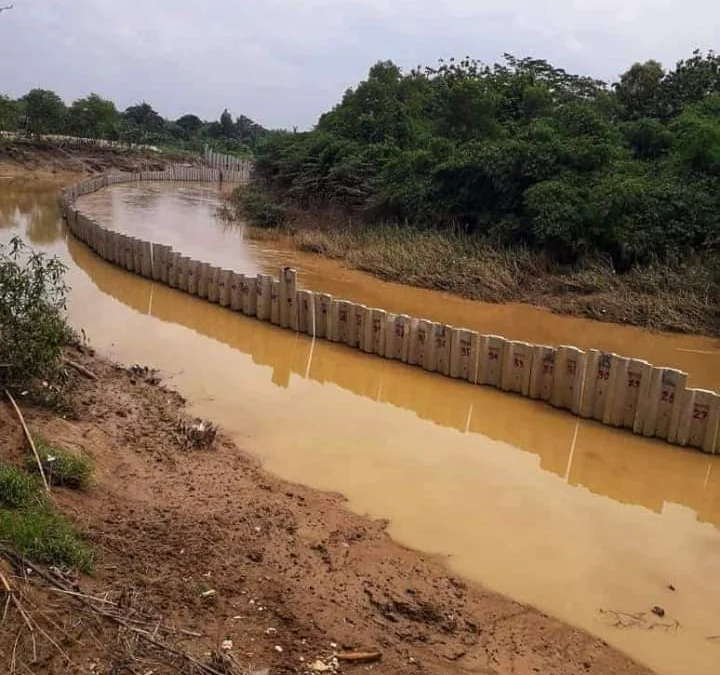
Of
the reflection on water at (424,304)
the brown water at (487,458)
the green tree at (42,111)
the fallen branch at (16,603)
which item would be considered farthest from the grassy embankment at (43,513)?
the green tree at (42,111)

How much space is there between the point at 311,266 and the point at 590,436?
12.4 m

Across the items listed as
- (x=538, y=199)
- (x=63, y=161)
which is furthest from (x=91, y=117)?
(x=538, y=199)

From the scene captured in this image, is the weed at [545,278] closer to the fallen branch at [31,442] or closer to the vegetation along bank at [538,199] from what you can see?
the vegetation along bank at [538,199]

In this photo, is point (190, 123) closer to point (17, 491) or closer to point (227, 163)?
point (227, 163)

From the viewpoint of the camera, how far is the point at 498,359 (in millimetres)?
10703

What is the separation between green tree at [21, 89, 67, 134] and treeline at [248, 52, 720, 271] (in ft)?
71.1

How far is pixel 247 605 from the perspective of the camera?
498cm

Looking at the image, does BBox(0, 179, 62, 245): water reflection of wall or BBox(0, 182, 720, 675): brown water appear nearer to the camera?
BBox(0, 182, 720, 675): brown water

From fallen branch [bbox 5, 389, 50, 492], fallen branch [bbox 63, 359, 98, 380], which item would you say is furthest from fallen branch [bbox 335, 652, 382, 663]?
fallen branch [bbox 63, 359, 98, 380]

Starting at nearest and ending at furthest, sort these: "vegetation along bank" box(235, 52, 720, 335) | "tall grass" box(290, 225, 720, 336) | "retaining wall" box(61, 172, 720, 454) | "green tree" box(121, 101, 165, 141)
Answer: "retaining wall" box(61, 172, 720, 454) < "tall grass" box(290, 225, 720, 336) < "vegetation along bank" box(235, 52, 720, 335) < "green tree" box(121, 101, 165, 141)

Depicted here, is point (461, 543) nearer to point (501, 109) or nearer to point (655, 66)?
point (501, 109)

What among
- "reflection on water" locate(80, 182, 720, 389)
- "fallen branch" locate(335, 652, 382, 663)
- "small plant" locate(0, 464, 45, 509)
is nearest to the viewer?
"fallen branch" locate(335, 652, 382, 663)

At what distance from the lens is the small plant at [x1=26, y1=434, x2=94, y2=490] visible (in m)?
6.20

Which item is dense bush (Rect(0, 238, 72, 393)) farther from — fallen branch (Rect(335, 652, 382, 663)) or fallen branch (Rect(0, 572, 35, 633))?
fallen branch (Rect(335, 652, 382, 663))
